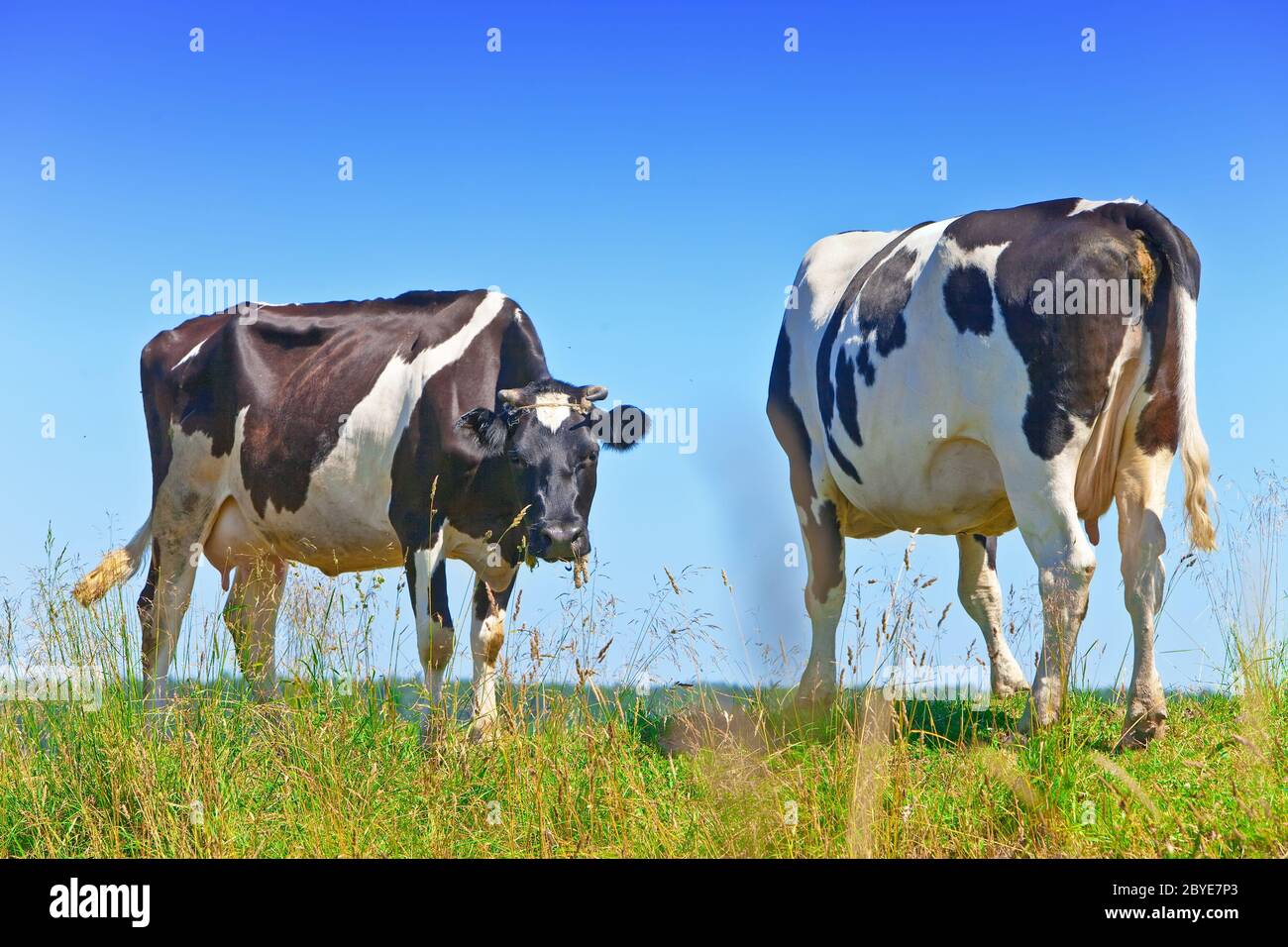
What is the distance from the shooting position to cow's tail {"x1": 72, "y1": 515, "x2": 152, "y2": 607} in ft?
32.9

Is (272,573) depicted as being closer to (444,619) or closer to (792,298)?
(444,619)

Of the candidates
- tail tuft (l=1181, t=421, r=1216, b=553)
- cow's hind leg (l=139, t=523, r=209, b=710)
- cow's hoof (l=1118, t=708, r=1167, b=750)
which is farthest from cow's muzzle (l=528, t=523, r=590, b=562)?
cow's hind leg (l=139, t=523, r=209, b=710)

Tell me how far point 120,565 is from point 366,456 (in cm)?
272

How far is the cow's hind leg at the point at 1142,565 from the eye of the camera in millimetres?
6363

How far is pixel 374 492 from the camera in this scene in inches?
355

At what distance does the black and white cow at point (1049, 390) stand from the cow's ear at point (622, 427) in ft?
6.56

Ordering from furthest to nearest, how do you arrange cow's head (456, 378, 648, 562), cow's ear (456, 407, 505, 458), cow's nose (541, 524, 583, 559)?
cow's ear (456, 407, 505, 458)
cow's head (456, 378, 648, 562)
cow's nose (541, 524, 583, 559)

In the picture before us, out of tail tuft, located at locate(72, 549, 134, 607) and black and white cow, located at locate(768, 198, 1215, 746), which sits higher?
black and white cow, located at locate(768, 198, 1215, 746)

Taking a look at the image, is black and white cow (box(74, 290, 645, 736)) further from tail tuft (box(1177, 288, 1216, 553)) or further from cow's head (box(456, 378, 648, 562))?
tail tuft (box(1177, 288, 1216, 553))

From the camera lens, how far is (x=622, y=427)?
903 cm

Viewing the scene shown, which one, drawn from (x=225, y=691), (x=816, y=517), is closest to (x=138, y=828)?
(x=225, y=691)

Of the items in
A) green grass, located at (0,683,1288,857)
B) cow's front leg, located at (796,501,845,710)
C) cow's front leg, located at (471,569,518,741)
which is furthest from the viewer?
cow's front leg, located at (471,569,518,741)
